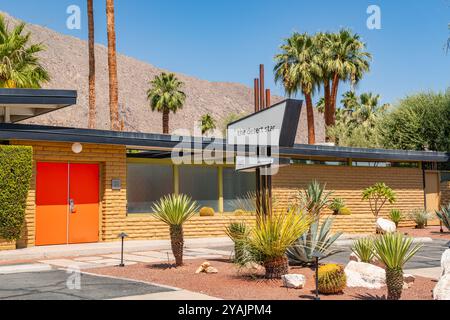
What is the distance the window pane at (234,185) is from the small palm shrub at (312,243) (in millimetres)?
10858

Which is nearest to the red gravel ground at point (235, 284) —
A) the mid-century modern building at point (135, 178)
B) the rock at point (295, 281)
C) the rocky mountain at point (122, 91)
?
the rock at point (295, 281)

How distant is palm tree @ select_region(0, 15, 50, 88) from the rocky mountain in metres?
88.1

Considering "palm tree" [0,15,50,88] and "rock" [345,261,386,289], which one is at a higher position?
"palm tree" [0,15,50,88]

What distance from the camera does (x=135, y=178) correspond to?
21.0 m

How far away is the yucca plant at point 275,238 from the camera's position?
10648 millimetres

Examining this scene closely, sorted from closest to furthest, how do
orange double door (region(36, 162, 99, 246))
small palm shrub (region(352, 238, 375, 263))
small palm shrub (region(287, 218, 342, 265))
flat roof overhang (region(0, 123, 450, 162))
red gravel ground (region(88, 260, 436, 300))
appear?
1. red gravel ground (region(88, 260, 436, 300))
2. small palm shrub (region(352, 238, 375, 263))
3. small palm shrub (region(287, 218, 342, 265))
4. flat roof overhang (region(0, 123, 450, 162))
5. orange double door (region(36, 162, 99, 246))

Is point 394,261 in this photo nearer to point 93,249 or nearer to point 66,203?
point 93,249

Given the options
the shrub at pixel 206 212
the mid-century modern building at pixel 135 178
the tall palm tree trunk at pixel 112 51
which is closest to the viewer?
the mid-century modern building at pixel 135 178

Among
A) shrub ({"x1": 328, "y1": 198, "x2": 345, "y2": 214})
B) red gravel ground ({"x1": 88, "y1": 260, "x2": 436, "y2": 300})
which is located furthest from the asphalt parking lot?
shrub ({"x1": 328, "y1": 198, "x2": 345, "y2": 214})

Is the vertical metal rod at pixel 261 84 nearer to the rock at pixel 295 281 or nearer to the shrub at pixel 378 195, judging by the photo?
the shrub at pixel 378 195

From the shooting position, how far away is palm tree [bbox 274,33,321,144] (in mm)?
43250

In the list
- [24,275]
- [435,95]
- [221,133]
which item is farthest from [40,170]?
[221,133]

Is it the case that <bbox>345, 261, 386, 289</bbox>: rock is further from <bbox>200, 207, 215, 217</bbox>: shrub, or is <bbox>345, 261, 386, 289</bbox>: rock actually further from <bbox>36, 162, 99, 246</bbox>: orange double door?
<bbox>200, 207, 215, 217</bbox>: shrub

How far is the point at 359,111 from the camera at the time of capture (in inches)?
2314
